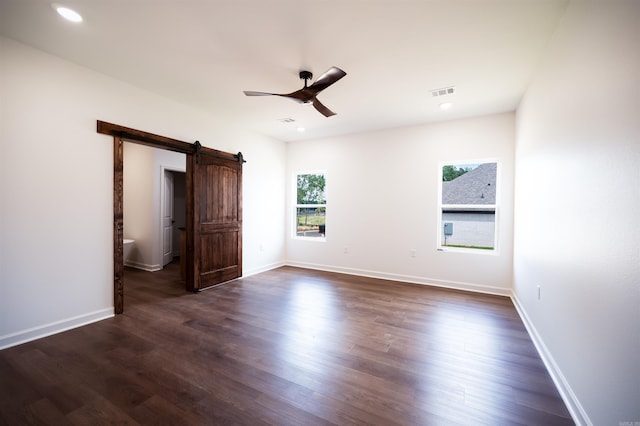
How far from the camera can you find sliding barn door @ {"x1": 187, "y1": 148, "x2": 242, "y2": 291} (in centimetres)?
409

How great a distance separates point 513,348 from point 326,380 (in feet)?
6.04

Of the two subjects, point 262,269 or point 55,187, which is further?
point 262,269

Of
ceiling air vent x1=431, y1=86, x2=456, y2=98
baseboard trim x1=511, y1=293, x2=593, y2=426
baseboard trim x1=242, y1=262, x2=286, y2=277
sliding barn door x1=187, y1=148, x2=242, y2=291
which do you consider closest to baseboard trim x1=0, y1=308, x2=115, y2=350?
sliding barn door x1=187, y1=148, x2=242, y2=291

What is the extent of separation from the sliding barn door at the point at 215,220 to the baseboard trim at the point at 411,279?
65.8 inches

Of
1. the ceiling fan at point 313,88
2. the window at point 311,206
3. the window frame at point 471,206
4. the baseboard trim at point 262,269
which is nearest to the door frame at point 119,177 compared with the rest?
the ceiling fan at point 313,88

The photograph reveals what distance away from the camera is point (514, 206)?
154 inches

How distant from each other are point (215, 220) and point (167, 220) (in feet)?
8.14

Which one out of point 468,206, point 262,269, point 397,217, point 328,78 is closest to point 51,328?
point 262,269

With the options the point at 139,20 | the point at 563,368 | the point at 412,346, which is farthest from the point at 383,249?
the point at 139,20

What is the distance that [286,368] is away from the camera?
2.11 m

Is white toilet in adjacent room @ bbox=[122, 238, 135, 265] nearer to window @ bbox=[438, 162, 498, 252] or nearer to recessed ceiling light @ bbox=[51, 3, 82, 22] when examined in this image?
recessed ceiling light @ bbox=[51, 3, 82, 22]

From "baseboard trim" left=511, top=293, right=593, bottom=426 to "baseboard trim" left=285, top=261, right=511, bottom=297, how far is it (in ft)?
4.21

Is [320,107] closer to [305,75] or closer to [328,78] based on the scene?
[305,75]

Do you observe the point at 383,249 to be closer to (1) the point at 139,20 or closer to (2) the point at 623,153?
(2) the point at 623,153
